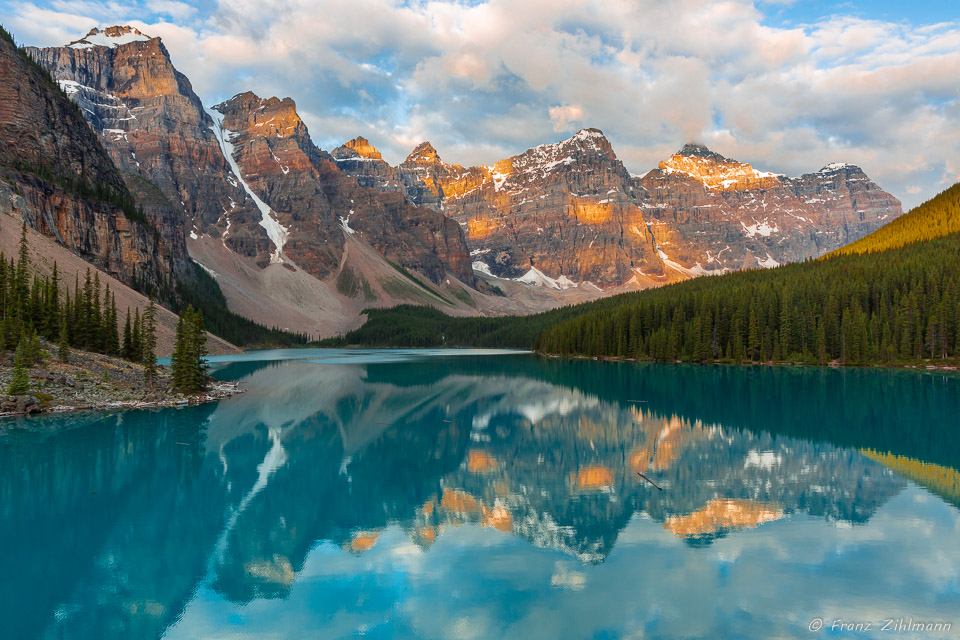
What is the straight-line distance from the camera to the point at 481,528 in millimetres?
17688

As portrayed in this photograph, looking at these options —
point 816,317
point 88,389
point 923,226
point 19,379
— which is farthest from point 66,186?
point 923,226

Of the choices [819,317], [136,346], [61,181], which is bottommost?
[136,346]

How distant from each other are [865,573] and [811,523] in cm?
386

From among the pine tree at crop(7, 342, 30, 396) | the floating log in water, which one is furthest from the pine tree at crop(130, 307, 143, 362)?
the floating log in water

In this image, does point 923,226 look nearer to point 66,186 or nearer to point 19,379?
point 19,379

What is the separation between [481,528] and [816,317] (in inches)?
3355

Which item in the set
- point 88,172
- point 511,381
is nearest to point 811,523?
point 511,381

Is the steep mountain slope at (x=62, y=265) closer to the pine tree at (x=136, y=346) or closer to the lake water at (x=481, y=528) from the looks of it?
the pine tree at (x=136, y=346)

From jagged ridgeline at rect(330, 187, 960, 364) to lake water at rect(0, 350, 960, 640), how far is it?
50658mm

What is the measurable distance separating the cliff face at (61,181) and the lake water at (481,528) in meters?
81.0

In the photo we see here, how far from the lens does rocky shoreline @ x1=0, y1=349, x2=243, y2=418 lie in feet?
125

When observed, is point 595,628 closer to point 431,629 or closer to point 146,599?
point 431,629

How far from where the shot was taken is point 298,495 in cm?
2153

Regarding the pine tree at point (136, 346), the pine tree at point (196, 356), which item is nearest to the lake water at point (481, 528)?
the pine tree at point (196, 356)
